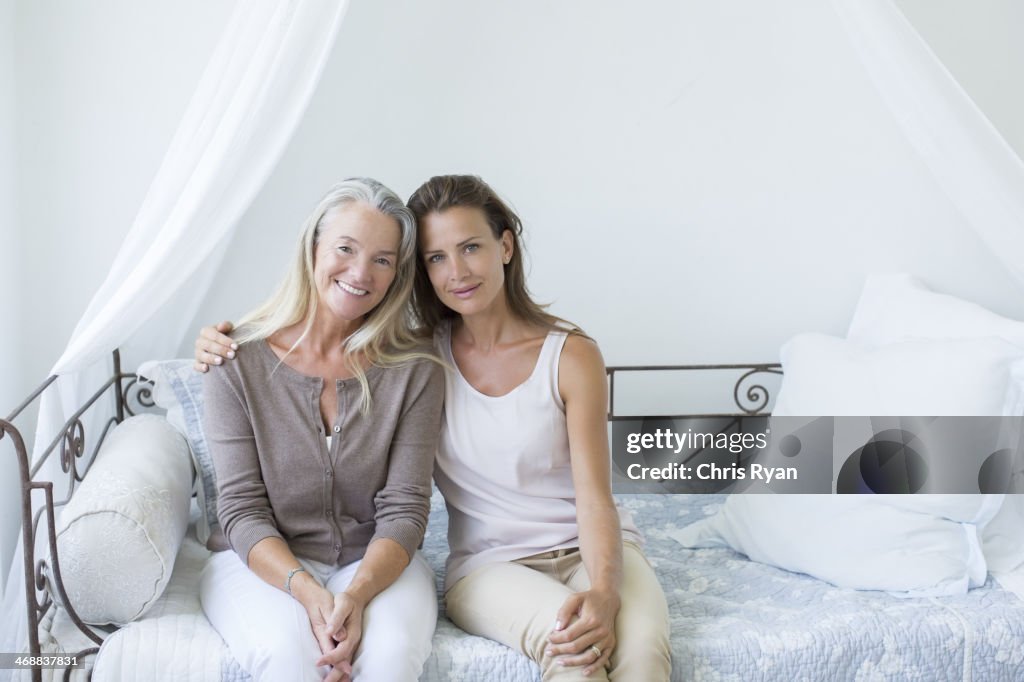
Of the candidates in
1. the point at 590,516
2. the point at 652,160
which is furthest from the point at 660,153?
the point at 590,516

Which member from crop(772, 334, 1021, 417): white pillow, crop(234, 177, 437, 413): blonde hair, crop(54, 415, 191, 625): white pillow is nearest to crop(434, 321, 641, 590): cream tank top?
crop(234, 177, 437, 413): blonde hair

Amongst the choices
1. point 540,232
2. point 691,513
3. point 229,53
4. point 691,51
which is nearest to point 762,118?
point 691,51

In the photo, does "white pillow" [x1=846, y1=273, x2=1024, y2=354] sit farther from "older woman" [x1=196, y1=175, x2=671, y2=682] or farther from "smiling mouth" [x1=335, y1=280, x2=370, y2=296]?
"smiling mouth" [x1=335, y1=280, x2=370, y2=296]

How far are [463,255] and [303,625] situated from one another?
2.36ft

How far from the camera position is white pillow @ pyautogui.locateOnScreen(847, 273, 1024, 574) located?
7.02 ft

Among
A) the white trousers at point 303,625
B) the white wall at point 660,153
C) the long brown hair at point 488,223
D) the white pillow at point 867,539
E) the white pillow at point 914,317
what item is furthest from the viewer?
the white wall at point 660,153

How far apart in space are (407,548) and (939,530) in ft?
3.72

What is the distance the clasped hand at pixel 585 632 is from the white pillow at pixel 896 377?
3.11 ft

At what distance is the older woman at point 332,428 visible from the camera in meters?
1.77

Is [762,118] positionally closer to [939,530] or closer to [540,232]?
[540,232]

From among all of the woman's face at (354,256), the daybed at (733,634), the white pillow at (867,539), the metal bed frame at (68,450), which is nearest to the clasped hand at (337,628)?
the daybed at (733,634)

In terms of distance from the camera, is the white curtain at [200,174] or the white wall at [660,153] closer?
the white curtain at [200,174]

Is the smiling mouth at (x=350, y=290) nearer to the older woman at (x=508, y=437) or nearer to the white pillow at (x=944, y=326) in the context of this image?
the older woman at (x=508, y=437)

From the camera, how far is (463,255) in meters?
1.90
